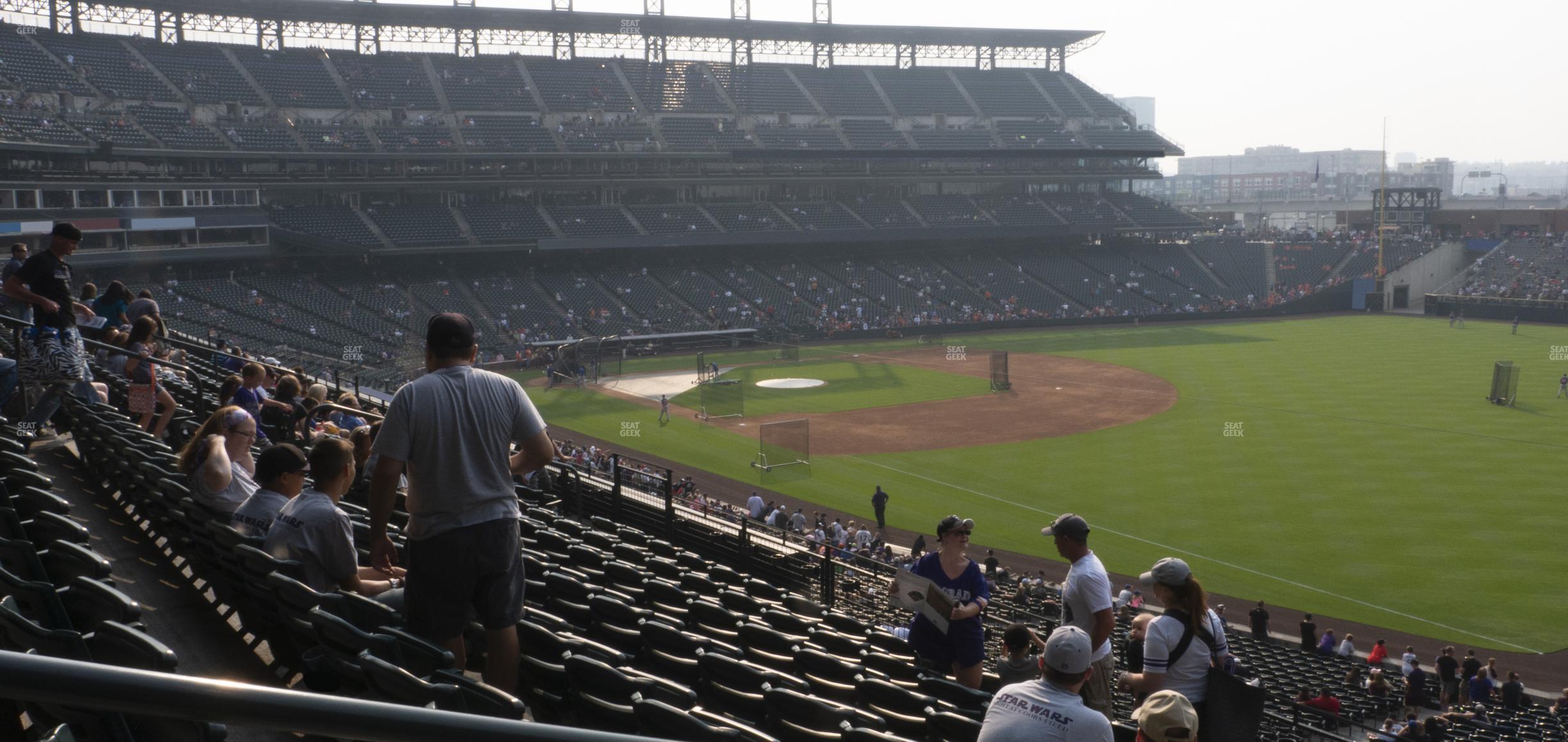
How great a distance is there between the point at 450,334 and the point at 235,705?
12.8 ft

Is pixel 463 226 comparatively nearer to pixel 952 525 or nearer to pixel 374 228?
pixel 374 228

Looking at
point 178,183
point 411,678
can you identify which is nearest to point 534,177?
point 178,183

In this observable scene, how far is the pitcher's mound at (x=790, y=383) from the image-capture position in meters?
49.9

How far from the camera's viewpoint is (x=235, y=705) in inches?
78.6

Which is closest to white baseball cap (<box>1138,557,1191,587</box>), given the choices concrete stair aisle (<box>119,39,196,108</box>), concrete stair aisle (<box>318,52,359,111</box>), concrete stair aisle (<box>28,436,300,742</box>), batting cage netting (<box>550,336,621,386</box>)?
concrete stair aisle (<box>28,436,300,742</box>)

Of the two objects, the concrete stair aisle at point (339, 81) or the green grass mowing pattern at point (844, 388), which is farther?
the concrete stair aisle at point (339, 81)

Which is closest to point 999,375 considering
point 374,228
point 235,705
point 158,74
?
point 374,228

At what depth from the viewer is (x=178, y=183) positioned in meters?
56.0

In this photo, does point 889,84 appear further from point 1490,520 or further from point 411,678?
point 411,678

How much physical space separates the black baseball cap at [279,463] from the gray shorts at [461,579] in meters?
1.75

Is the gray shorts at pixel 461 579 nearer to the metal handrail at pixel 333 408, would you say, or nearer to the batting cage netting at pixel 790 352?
the metal handrail at pixel 333 408

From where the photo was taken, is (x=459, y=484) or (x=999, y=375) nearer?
(x=459, y=484)

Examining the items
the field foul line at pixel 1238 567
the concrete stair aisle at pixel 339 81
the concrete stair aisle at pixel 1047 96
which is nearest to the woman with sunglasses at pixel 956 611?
the field foul line at pixel 1238 567

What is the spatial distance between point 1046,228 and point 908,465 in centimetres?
4895
